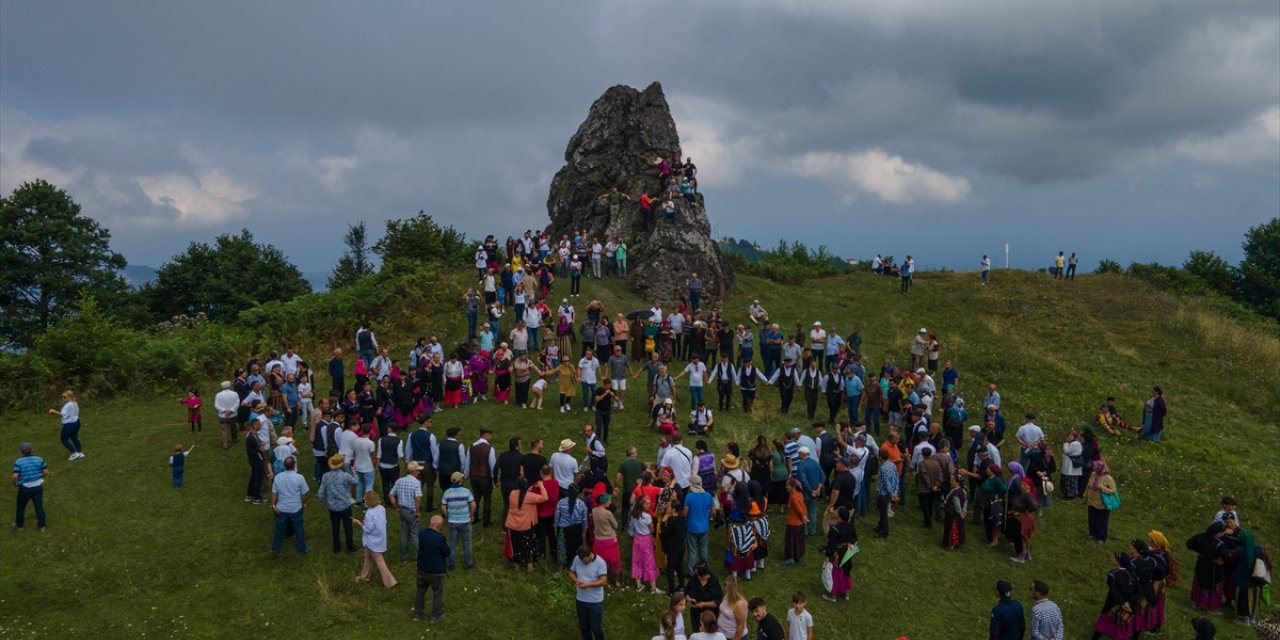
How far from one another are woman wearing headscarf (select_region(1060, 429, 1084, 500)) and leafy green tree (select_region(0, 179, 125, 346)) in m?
44.2

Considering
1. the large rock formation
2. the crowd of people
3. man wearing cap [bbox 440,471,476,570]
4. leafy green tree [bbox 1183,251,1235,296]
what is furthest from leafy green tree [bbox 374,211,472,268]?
leafy green tree [bbox 1183,251,1235,296]

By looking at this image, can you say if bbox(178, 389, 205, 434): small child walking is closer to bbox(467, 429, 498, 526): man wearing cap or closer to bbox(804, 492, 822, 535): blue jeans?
bbox(467, 429, 498, 526): man wearing cap

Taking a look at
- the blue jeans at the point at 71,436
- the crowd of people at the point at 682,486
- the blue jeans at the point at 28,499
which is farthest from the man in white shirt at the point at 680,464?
the blue jeans at the point at 71,436

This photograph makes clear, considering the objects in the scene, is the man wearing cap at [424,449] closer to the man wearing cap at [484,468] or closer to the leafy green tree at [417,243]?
the man wearing cap at [484,468]

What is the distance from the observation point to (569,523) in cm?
1231

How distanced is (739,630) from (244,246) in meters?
50.6

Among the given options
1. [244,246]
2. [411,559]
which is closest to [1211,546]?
[411,559]

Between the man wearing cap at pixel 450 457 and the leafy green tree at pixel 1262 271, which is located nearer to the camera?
the man wearing cap at pixel 450 457

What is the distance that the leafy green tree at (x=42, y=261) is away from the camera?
37.6 metres

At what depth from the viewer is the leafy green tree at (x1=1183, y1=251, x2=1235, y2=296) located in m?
47.5

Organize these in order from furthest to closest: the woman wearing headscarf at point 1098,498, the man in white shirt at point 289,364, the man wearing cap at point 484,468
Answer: the man in white shirt at point 289,364, the woman wearing headscarf at point 1098,498, the man wearing cap at point 484,468

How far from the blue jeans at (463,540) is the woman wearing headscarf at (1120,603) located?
33.5ft

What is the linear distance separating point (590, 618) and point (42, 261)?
1707 inches

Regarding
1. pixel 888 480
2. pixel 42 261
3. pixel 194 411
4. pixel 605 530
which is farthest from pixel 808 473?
pixel 42 261
